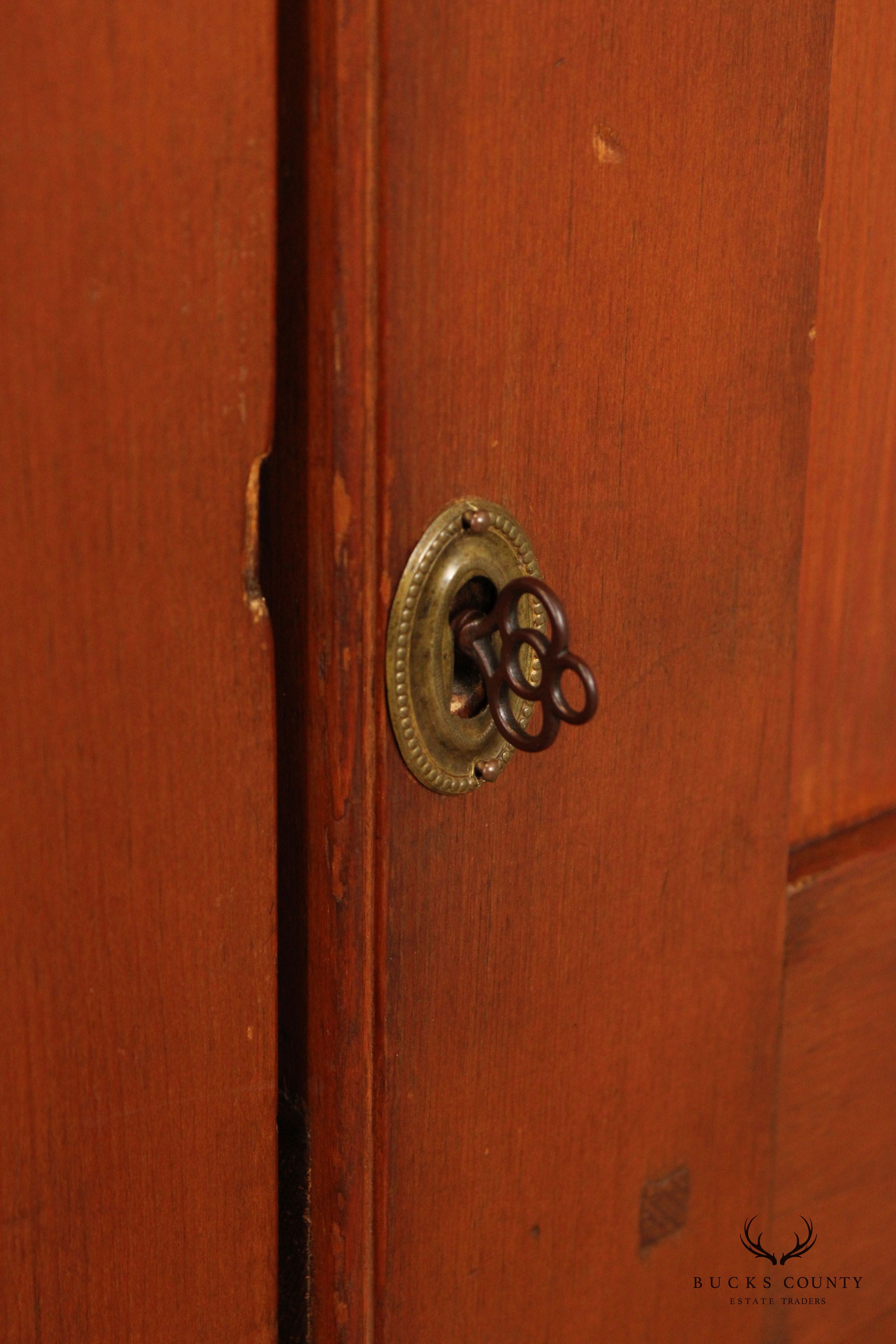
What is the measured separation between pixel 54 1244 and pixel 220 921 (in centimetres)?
11

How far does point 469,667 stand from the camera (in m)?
0.46

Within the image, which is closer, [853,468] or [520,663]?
[520,663]

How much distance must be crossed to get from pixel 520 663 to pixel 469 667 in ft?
0.07

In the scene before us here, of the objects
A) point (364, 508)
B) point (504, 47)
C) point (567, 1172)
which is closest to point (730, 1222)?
point (567, 1172)

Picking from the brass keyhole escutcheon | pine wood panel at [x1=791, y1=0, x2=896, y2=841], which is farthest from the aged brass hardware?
pine wood panel at [x1=791, y1=0, x2=896, y2=841]

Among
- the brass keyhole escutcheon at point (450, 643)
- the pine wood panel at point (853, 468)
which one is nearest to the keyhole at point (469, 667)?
the brass keyhole escutcheon at point (450, 643)

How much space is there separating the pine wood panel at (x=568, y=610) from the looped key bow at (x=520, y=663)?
4 centimetres

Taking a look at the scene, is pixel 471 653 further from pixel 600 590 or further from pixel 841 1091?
pixel 841 1091

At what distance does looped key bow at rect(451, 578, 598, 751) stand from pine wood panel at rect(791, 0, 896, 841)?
22cm

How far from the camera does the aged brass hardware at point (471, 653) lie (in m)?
0.42

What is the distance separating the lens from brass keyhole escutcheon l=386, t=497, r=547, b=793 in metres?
0.43

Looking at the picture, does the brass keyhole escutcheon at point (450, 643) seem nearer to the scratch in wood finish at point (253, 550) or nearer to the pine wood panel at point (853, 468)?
the scratch in wood finish at point (253, 550)

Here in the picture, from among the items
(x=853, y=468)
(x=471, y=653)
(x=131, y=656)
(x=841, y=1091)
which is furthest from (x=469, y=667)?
(x=841, y=1091)

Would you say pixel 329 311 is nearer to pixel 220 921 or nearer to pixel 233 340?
pixel 233 340
